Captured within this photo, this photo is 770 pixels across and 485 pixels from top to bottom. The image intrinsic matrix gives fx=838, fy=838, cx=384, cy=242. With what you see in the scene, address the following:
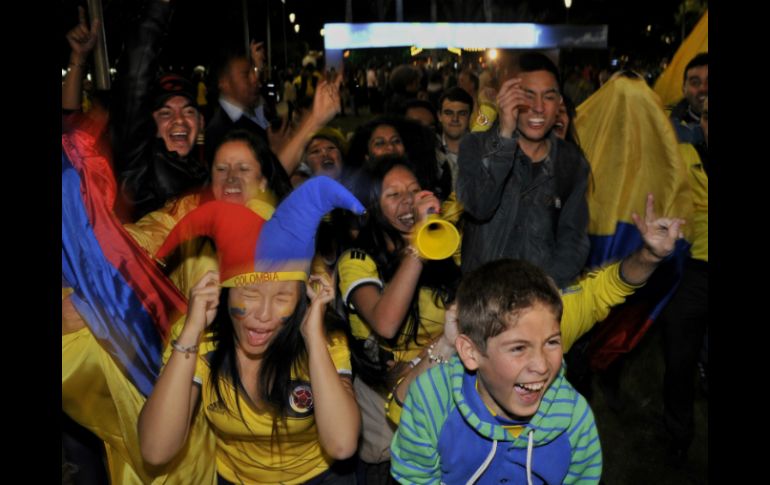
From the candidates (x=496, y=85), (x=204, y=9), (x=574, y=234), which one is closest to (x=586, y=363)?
(x=574, y=234)

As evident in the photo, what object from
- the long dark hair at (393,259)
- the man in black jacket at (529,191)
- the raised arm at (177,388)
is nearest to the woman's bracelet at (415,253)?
the long dark hair at (393,259)

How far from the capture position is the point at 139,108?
3924mm

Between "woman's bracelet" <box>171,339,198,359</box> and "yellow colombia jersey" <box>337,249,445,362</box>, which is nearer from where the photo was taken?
"woman's bracelet" <box>171,339,198,359</box>

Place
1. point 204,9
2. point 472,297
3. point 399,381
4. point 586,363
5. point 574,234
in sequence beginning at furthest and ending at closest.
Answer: point 204,9 < point 586,363 < point 574,234 < point 399,381 < point 472,297

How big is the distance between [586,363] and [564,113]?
133cm

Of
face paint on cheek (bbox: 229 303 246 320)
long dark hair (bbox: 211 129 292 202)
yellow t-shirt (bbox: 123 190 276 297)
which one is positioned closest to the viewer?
face paint on cheek (bbox: 229 303 246 320)

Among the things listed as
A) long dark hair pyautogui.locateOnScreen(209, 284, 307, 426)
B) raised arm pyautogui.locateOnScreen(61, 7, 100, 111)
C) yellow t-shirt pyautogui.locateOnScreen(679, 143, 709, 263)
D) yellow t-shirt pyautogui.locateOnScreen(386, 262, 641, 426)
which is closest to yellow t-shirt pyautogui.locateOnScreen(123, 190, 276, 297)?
long dark hair pyautogui.locateOnScreen(209, 284, 307, 426)

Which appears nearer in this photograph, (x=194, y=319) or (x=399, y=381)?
(x=194, y=319)

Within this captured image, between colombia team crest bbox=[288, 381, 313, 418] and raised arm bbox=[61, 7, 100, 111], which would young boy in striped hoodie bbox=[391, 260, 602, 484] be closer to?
colombia team crest bbox=[288, 381, 313, 418]

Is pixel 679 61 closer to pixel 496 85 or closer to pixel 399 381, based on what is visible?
pixel 496 85

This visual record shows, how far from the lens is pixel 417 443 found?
2.47 m

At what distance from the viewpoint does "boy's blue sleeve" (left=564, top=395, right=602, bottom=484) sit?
247 cm

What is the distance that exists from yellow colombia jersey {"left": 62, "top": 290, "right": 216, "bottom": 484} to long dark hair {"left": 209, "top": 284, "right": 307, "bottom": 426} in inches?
9.7
